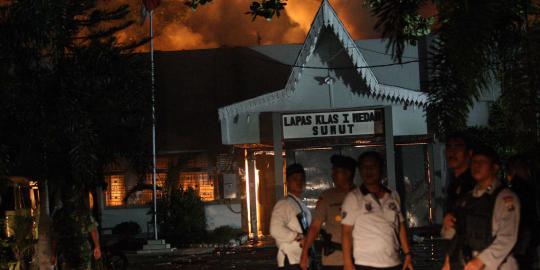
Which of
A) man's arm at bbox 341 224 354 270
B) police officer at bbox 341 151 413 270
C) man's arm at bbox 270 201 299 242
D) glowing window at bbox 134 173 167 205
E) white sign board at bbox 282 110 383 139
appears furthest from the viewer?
glowing window at bbox 134 173 167 205

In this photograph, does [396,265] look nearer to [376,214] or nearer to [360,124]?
[376,214]

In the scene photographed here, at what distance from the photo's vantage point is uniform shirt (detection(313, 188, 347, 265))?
27.7 feet

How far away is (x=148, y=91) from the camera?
44.9ft

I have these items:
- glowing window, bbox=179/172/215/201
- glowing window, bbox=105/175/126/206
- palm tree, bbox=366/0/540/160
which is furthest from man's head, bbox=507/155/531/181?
glowing window, bbox=105/175/126/206

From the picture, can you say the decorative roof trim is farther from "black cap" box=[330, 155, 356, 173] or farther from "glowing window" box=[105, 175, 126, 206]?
"black cap" box=[330, 155, 356, 173]

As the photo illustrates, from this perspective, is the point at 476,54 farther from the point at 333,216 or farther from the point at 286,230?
the point at 286,230

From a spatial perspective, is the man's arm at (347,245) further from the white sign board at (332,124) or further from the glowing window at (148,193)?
the glowing window at (148,193)

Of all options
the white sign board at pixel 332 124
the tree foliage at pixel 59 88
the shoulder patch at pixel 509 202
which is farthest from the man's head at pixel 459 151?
the white sign board at pixel 332 124

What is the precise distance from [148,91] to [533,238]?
7.93 m

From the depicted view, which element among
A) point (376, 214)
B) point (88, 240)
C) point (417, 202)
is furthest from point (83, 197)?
point (417, 202)

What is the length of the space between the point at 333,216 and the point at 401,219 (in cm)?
90

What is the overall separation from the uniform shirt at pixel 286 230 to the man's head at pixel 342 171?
669 millimetres

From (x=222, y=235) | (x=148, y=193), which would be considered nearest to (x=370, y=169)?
(x=222, y=235)

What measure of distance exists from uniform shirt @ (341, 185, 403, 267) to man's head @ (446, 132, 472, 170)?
0.65 m
